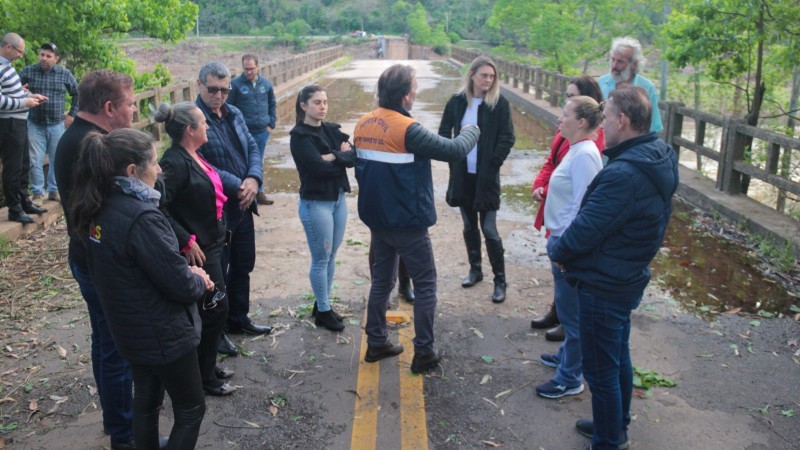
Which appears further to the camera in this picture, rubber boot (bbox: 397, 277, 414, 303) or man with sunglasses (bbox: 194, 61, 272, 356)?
rubber boot (bbox: 397, 277, 414, 303)

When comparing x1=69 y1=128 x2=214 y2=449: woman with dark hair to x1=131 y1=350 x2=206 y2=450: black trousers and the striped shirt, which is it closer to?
x1=131 y1=350 x2=206 y2=450: black trousers

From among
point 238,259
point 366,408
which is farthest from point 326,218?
point 366,408

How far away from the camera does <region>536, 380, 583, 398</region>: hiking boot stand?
430 cm

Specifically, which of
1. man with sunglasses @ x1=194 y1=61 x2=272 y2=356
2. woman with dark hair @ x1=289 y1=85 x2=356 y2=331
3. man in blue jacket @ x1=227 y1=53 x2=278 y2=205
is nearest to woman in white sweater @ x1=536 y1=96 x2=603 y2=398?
woman with dark hair @ x1=289 y1=85 x2=356 y2=331

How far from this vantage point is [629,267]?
3.39 m

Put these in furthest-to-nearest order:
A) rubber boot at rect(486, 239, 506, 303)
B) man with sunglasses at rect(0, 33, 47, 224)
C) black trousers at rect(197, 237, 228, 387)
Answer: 1. man with sunglasses at rect(0, 33, 47, 224)
2. rubber boot at rect(486, 239, 506, 303)
3. black trousers at rect(197, 237, 228, 387)

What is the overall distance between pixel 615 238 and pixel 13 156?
21.2 feet

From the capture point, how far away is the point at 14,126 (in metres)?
7.18

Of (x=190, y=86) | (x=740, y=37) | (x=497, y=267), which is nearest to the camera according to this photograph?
(x=497, y=267)

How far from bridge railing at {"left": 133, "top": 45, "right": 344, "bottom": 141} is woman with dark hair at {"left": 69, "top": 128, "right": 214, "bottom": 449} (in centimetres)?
151

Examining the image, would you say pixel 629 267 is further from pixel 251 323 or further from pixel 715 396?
pixel 251 323

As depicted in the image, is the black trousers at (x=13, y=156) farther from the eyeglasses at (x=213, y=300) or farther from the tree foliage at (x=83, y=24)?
the eyeglasses at (x=213, y=300)

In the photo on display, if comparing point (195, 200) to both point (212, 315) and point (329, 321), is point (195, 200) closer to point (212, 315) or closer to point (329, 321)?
point (212, 315)

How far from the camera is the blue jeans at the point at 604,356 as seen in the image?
11.3ft
